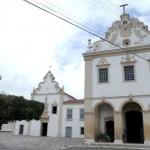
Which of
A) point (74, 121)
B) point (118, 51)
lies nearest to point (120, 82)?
point (118, 51)

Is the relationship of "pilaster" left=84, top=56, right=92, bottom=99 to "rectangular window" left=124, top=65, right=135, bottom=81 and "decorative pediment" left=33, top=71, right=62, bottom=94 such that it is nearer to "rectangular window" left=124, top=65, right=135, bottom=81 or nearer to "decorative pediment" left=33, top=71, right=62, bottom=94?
"rectangular window" left=124, top=65, right=135, bottom=81

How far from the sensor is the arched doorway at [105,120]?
23.5 meters

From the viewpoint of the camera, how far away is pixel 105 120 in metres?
23.8

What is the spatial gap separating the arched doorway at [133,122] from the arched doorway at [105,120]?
136cm

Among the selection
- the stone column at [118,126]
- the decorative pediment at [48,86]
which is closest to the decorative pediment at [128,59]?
the stone column at [118,126]

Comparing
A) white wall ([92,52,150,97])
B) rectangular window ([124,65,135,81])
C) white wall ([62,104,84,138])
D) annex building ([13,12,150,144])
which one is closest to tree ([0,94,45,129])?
annex building ([13,12,150,144])

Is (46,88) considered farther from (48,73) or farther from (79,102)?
(79,102)

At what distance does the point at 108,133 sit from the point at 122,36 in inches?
367

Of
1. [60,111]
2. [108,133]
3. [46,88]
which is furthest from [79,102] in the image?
[108,133]

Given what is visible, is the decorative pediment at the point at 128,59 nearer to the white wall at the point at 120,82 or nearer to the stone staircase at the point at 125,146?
the white wall at the point at 120,82

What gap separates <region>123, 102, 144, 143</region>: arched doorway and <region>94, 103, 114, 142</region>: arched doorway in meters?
1.36

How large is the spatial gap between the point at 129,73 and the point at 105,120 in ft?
16.2

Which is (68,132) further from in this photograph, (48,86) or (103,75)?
(103,75)

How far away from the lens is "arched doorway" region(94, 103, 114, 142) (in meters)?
23.5
